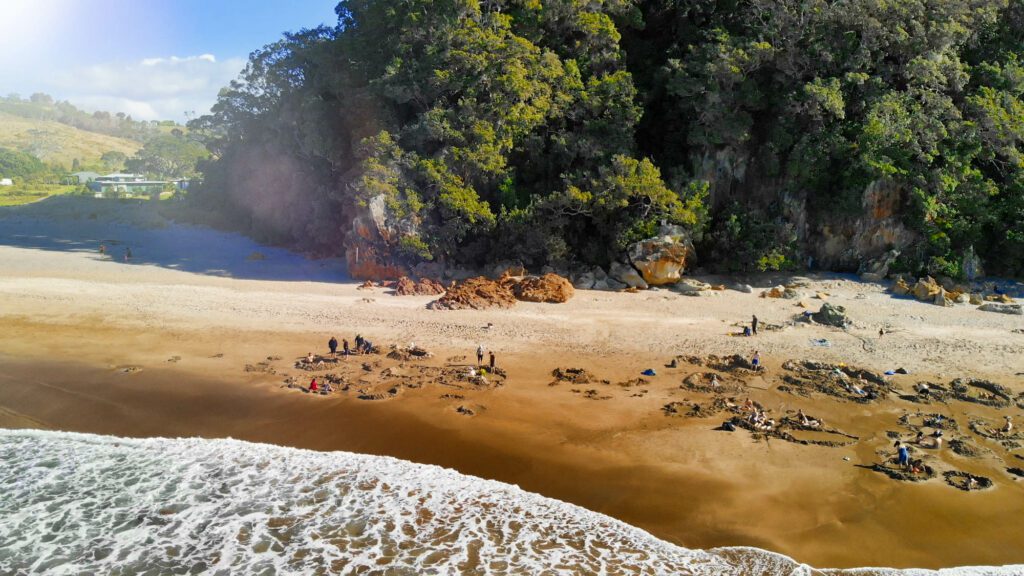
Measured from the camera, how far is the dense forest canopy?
23969 mm

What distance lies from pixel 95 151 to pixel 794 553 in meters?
120

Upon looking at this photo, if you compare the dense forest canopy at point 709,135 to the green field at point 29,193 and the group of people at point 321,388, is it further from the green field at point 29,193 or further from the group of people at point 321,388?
the green field at point 29,193

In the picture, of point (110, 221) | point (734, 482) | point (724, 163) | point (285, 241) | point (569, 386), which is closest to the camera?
point (734, 482)

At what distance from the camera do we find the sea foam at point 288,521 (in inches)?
366

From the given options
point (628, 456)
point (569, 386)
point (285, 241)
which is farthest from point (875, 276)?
point (285, 241)

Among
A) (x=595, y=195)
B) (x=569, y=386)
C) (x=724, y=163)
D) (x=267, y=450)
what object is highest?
(x=724, y=163)

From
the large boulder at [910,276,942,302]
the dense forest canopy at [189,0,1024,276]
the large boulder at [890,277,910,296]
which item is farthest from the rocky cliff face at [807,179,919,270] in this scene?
the large boulder at [910,276,942,302]

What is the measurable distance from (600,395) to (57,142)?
376 feet

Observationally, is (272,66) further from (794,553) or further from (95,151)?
(95,151)

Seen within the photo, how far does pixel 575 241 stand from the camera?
26.2 m

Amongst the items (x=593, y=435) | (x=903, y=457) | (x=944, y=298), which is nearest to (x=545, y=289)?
(x=593, y=435)

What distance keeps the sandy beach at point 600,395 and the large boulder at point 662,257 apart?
1.36 m

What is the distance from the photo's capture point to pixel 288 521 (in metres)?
10.5

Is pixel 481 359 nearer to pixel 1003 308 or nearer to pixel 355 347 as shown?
pixel 355 347
